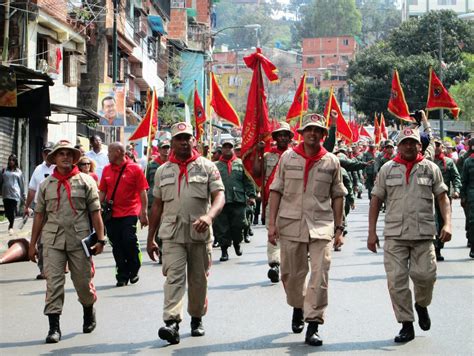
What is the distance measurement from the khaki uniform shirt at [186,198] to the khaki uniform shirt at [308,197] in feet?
2.00

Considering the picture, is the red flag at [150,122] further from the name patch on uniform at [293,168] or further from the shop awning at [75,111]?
the name patch on uniform at [293,168]

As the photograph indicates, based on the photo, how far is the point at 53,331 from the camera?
9.08m

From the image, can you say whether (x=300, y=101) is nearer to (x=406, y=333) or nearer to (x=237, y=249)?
(x=237, y=249)

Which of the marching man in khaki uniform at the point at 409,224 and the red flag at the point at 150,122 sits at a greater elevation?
the red flag at the point at 150,122

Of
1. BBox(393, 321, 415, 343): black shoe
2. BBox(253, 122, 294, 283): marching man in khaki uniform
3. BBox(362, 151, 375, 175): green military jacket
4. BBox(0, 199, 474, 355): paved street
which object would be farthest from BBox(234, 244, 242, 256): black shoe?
BBox(362, 151, 375, 175): green military jacket

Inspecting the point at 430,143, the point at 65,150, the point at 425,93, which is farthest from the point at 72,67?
the point at 425,93

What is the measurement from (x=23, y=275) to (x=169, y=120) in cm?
4107

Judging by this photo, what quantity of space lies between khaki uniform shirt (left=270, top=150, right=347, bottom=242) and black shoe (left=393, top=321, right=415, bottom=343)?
983 millimetres

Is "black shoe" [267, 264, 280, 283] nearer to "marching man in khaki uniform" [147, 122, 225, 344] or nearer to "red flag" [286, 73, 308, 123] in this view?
"marching man in khaki uniform" [147, 122, 225, 344]

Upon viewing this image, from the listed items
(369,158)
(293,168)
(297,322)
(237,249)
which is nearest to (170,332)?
(297,322)

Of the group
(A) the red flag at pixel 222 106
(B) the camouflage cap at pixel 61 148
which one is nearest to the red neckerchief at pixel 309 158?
(B) the camouflage cap at pixel 61 148

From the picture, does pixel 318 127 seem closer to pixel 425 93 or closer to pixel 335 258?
pixel 335 258

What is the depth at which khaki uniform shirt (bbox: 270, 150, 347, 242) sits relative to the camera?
8961 millimetres

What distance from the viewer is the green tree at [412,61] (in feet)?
222
